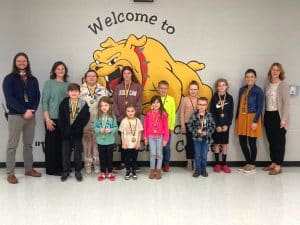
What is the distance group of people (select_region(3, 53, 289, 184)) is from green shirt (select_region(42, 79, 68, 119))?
1 cm

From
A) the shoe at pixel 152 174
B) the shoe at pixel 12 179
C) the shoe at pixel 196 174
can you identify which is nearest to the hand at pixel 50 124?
the shoe at pixel 12 179

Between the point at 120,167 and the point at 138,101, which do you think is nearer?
the point at 138,101

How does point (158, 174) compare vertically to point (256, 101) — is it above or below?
below

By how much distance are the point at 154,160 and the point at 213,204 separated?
120cm

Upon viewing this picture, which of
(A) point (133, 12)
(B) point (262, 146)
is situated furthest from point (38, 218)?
(B) point (262, 146)

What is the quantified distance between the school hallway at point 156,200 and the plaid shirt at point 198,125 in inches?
21.0

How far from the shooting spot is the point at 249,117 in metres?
5.30

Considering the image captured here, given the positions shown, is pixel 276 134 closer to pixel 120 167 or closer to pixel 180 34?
pixel 180 34

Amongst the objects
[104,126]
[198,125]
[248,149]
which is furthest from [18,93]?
[248,149]

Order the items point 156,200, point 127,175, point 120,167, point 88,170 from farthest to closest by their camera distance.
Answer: point 120,167
point 88,170
point 127,175
point 156,200

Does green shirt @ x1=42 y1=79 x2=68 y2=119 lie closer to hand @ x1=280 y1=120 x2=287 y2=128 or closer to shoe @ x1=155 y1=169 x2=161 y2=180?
shoe @ x1=155 y1=169 x2=161 y2=180

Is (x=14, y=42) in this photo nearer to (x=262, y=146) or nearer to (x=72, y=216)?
(x=72, y=216)

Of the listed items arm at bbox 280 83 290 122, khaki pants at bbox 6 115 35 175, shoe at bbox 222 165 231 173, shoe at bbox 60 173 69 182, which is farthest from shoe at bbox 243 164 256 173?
khaki pants at bbox 6 115 35 175

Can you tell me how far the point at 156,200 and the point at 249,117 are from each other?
1.92 meters
